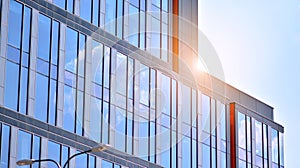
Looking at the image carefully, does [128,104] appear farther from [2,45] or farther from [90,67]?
[2,45]

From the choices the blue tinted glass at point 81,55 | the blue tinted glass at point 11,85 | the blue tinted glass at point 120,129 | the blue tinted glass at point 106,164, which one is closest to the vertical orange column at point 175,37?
the blue tinted glass at point 120,129

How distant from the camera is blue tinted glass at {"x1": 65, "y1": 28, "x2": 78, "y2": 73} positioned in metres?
59.3

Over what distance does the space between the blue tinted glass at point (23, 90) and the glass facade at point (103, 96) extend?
6cm

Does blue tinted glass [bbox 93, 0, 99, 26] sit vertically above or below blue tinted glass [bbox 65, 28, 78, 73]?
above

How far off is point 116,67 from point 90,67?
314 centimetres

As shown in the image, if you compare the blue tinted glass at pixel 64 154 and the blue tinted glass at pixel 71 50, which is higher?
the blue tinted glass at pixel 71 50

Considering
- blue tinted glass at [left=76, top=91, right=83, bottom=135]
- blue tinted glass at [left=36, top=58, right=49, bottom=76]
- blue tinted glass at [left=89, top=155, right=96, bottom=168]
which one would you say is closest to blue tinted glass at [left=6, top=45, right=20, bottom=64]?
blue tinted glass at [left=36, top=58, right=49, bottom=76]

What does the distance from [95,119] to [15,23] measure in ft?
29.9

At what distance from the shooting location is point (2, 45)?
5356 centimetres

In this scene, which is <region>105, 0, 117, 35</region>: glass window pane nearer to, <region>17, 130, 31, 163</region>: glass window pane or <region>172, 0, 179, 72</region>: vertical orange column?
<region>172, 0, 179, 72</region>: vertical orange column

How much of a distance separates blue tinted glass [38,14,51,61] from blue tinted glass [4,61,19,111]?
2722 millimetres

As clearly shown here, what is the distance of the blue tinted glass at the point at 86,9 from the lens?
6153 centimetres

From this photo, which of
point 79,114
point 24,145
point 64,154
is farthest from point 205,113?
point 24,145

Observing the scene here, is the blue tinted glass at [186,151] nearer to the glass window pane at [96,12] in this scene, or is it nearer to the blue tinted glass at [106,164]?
the blue tinted glass at [106,164]
